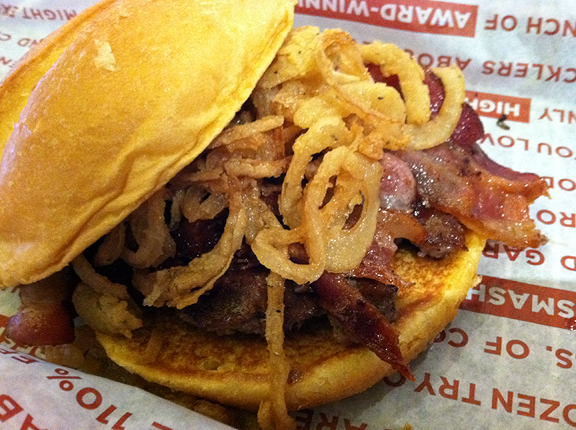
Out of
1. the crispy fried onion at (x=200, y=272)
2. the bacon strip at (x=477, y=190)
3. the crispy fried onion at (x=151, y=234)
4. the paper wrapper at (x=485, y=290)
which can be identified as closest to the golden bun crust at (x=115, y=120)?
the crispy fried onion at (x=151, y=234)

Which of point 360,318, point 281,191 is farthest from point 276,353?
point 281,191

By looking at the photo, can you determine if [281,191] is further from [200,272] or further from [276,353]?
[276,353]

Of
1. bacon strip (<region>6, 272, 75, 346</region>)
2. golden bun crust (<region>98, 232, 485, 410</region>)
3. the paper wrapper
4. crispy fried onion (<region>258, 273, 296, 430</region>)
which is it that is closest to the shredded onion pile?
crispy fried onion (<region>258, 273, 296, 430</region>)

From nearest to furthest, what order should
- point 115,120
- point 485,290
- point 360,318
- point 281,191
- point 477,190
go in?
point 115,120 < point 360,318 < point 281,191 < point 477,190 < point 485,290

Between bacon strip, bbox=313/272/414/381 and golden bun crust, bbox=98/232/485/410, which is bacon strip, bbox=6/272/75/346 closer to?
golden bun crust, bbox=98/232/485/410

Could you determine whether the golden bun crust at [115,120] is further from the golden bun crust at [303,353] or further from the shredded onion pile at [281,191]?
the golden bun crust at [303,353]

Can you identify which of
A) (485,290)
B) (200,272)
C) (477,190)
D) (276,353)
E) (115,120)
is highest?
(115,120)
